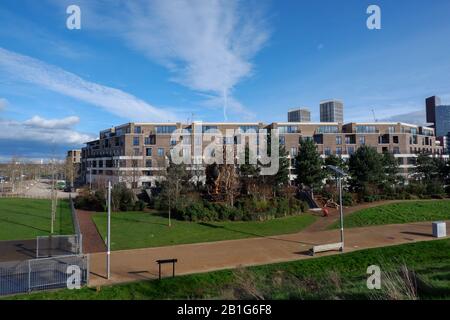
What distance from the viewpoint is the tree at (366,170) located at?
38562mm

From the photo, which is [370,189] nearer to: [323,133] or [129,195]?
[129,195]

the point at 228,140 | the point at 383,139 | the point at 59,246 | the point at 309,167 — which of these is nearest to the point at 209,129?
the point at 228,140

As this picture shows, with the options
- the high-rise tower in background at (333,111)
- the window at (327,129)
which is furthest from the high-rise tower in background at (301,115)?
the window at (327,129)

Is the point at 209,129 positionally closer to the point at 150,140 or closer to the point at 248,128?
the point at 248,128

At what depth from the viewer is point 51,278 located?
489 inches

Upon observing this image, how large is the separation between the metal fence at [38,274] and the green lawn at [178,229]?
4454 mm

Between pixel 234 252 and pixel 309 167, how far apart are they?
22.7 metres

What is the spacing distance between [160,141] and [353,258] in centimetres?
5809

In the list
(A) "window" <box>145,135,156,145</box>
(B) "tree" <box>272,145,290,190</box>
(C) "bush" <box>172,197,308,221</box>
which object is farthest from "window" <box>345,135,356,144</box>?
(C) "bush" <box>172,197,308,221</box>

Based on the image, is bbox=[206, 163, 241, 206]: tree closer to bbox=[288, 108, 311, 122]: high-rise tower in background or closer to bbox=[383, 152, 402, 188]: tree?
bbox=[383, 152, 402, 188]: tree

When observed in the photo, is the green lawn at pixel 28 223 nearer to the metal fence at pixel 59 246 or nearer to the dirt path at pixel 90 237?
the dirt path at pixel 90 237

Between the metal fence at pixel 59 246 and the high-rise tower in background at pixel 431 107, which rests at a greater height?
the high-rise tower in background at pixel 431 107

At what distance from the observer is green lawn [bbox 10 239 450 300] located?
8938 mm
